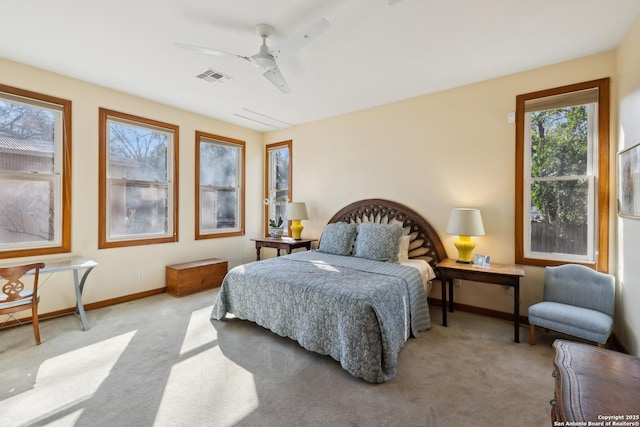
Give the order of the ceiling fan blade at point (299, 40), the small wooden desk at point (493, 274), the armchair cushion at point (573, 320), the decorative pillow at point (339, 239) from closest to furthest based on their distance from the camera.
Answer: the ceiling fan blade at point (299, 40) < the armchair cushion at point (573, 320) < the small wooden desk at point (493, 274) < the decorative pillow at point (339, 239)

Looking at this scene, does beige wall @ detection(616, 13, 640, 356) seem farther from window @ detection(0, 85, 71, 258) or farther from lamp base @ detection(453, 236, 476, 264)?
window @ detection(0, 85, 71, 258)

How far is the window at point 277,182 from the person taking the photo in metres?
5.48

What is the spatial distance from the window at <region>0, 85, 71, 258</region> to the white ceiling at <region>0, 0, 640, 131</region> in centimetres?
48

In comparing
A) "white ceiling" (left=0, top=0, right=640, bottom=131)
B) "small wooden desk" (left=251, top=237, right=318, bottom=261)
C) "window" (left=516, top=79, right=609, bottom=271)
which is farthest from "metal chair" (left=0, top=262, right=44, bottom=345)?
"window" (left=516, top=79, right=609, bottom=271)

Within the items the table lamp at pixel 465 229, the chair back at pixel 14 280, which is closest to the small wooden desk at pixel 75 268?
the chair back at pixel 14 280

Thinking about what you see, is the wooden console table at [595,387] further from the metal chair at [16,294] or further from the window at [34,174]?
the window at [34,174]

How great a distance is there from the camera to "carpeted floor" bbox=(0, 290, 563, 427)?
1746 mm

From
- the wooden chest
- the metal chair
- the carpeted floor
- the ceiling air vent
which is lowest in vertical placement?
the carpeted floor

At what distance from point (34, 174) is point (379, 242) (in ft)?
13.2

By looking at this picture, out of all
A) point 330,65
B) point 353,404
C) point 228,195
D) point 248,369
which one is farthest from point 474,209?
point 228,195

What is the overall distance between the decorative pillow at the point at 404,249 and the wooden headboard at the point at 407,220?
0.22 metres

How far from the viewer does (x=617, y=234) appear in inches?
102

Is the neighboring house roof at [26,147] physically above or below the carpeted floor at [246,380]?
above

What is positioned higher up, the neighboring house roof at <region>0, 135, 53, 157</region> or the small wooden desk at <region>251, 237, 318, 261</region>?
the neighboring house roof at <region>0, 135, 53, 157</region>
